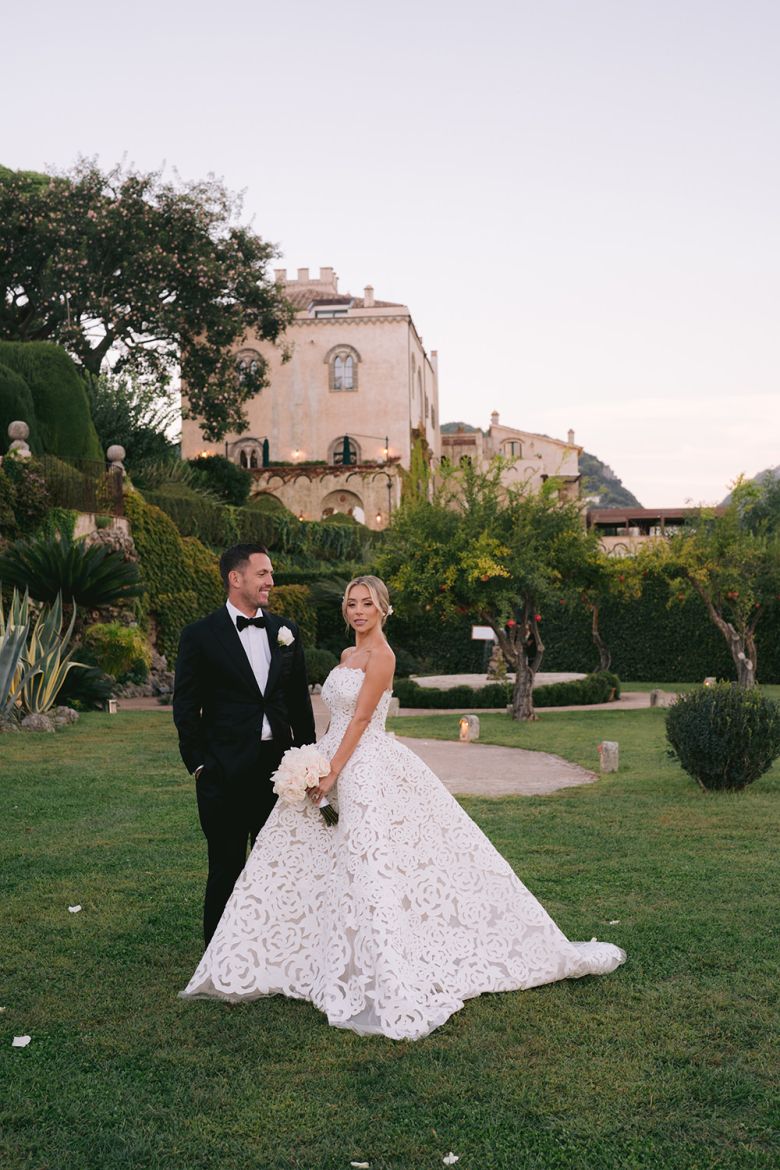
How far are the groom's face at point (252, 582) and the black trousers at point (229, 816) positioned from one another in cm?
65

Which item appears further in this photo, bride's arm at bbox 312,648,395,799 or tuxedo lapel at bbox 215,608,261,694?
tuxedo lapel at bbox 215,608,261,694

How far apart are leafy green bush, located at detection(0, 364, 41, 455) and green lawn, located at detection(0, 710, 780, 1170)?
18.0m

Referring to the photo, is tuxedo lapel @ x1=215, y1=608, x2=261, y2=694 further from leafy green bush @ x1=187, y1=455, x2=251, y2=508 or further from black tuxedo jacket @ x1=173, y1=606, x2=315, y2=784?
leafy green bush @ x1=187, y1=455, x2=251, y2=508

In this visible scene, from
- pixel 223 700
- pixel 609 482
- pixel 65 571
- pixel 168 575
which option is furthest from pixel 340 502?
pixel 609 482

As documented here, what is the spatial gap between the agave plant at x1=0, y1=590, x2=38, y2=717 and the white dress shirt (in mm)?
10698

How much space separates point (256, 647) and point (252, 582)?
33 centimetres

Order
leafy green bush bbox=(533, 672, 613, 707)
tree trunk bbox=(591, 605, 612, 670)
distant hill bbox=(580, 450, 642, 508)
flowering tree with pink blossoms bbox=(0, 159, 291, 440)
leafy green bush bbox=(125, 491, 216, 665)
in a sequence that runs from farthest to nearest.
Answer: distant hill bbox=(580, 450, 642, 508) → flowering tree with pink blossoms bbox=(0, 159, 291, 440) → tree trunk bbox=(591, 605, 612, 670) → leafy green bush bbox=(125, 491, 216, 665) → leafy green bush bbox=(533, 672, 613, 707)

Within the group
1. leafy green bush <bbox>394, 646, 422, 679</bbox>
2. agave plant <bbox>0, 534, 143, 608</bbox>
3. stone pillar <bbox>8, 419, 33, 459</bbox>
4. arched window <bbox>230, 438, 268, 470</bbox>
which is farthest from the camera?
arched window <bbox>230, 438, 268, 470</bbox>

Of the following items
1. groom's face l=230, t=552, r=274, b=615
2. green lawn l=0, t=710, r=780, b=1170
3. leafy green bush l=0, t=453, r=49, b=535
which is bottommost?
green lawn l=0, t=710, r=780, b=1170

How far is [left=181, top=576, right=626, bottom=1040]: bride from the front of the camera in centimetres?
466

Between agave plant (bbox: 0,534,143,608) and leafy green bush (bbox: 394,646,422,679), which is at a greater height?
agave plant (bbox: 0,534,143,608)

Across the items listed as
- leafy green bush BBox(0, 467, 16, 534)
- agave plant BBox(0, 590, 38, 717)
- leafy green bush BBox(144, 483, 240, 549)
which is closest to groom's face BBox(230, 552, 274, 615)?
agave plant BBox(0, 590, 38, 717)

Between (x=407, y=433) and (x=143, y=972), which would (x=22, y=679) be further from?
(x=407, y=433)

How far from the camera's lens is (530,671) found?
20.5 meters
